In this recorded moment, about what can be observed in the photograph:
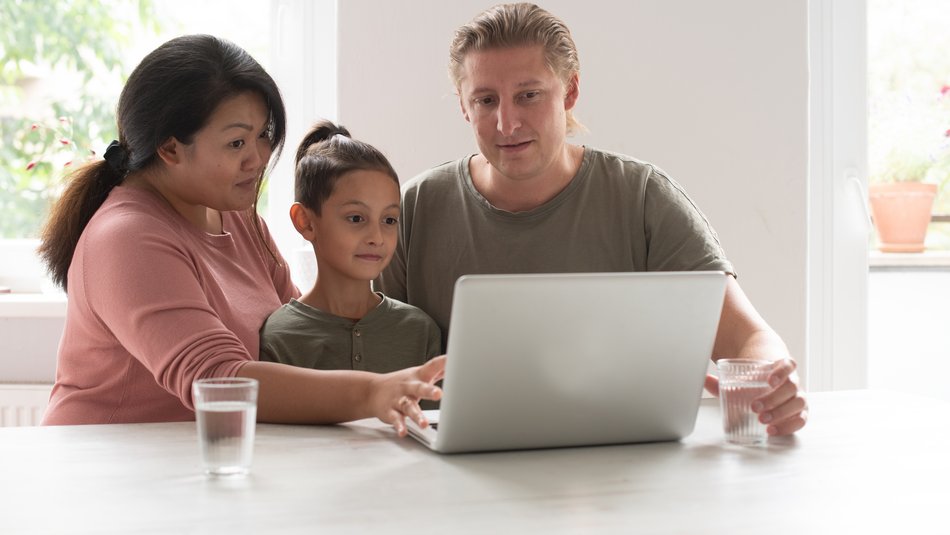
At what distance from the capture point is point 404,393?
123 centimetres

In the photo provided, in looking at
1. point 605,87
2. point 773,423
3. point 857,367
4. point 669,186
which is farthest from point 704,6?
point 773,423

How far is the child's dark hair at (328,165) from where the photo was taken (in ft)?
5.80

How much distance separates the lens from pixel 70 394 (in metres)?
1.59

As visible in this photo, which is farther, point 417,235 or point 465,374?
point 417,235

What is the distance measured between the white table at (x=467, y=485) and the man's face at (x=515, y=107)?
73 cm

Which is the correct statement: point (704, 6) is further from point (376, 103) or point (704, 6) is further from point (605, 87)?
point (376, 103)

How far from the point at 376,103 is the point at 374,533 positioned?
1853 mm

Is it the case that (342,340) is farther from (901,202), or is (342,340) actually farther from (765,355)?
(901,202)

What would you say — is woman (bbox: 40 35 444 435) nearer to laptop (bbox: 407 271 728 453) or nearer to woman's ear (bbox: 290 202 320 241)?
woman's ear (bbox: 290 202 320 241)

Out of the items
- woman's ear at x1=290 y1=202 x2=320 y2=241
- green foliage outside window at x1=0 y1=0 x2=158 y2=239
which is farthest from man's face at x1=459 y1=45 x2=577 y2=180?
green foliage outside window at x1=0 y1=0 x2=158 y2=239

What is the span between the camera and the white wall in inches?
102

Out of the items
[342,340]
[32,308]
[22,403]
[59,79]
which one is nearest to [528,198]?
[342,340]

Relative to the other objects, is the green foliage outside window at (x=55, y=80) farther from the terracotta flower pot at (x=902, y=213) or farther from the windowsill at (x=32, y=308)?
the terracotta flower pot at (x=902, y=213)

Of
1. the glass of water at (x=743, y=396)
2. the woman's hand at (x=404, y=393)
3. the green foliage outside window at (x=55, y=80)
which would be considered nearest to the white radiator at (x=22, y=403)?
the green foliage outside window at (x=55, y=80)
